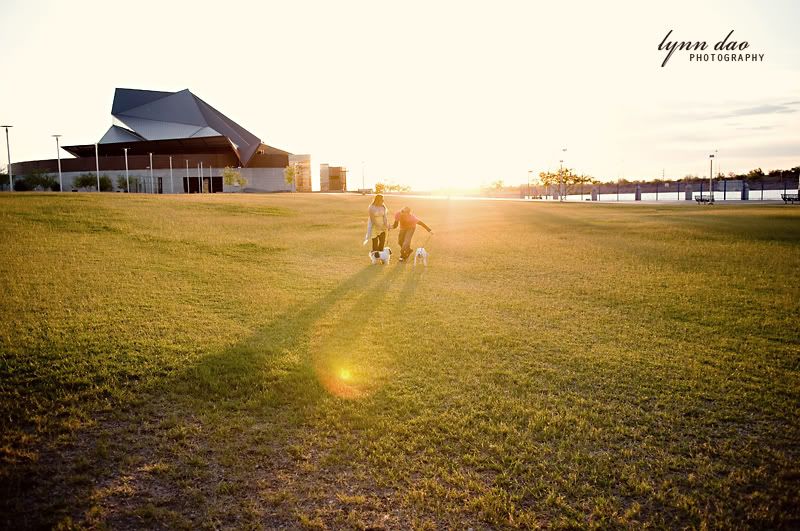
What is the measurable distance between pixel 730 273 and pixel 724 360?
300 inches

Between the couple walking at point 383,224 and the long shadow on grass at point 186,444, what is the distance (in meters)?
7.55

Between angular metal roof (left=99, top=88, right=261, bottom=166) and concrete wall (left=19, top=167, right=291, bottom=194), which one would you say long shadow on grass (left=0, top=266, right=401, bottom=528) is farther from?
angular metal roof (left=99, top=88, right=261, bottom=166)

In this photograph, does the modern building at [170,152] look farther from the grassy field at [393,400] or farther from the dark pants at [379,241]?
the grassy field at [393,400]

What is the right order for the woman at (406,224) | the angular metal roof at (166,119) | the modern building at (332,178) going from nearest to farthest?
1. the woman at (406,224)
2. the angular metal roof at (166,119)
3. the modern building at (332,178)

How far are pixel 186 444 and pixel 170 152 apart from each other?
330 ft

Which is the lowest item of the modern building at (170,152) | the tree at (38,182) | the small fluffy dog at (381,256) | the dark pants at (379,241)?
the small fluffy dog at (381,256)

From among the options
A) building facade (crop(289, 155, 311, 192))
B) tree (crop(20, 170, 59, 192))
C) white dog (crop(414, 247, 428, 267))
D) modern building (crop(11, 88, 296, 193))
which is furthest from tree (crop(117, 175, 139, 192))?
white dog (crop(414, 247, 428, 267))

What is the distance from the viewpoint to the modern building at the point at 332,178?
11625cm

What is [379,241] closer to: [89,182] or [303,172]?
[89,182]

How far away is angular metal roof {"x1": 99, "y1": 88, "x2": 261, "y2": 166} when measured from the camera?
92.9m

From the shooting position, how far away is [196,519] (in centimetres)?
370

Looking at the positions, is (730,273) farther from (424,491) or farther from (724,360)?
(424,491)

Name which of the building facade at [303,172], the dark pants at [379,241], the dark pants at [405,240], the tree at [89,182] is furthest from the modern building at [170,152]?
the dark pants at [405,240]

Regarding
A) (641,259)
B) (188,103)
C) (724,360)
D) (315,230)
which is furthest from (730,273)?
(188,103)
